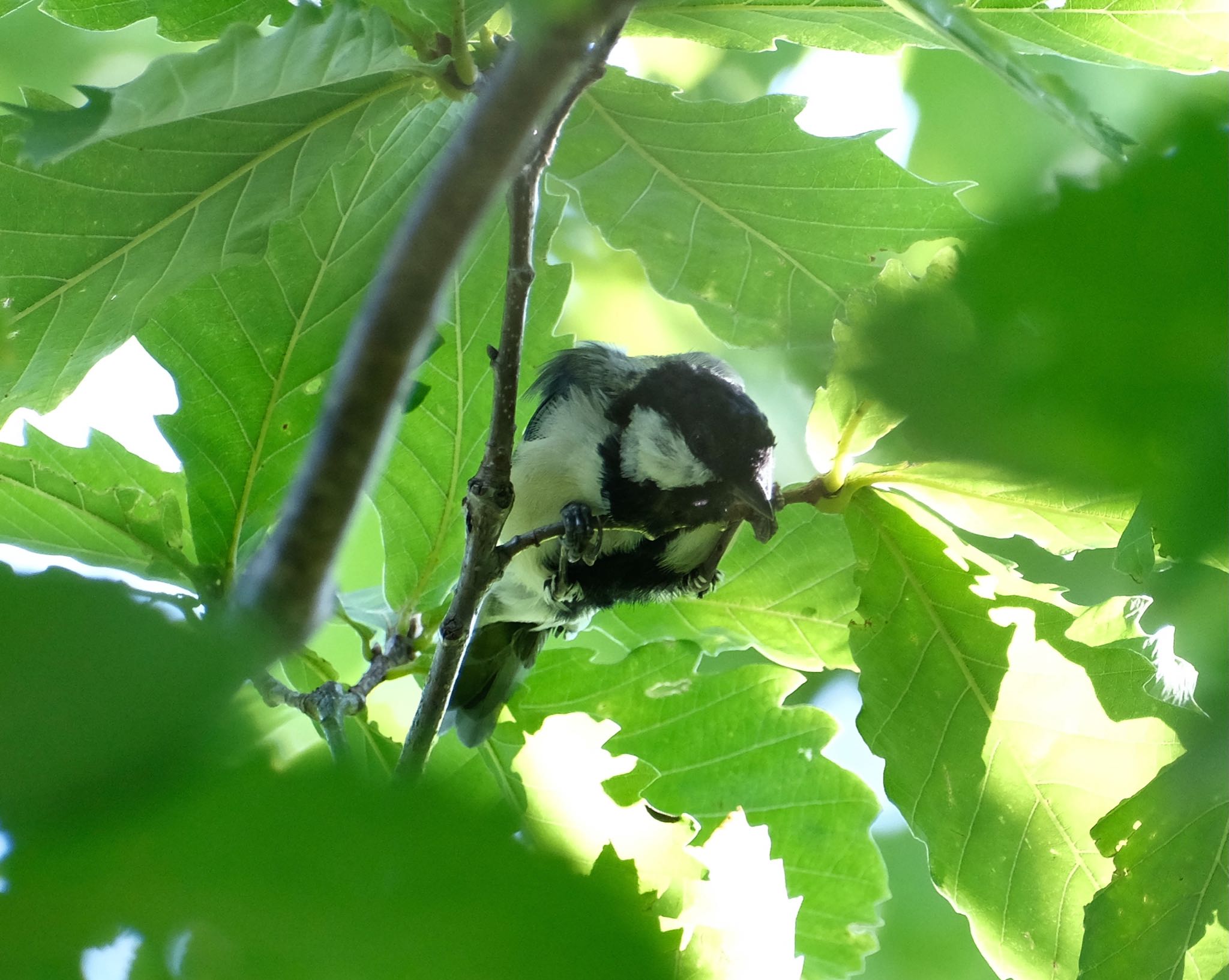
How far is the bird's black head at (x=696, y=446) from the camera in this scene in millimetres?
2113

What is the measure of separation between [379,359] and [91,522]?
121 cm

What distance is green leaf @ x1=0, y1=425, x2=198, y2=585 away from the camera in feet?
6.12

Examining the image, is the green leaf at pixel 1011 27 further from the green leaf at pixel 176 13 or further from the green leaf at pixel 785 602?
the green leaf at pixel 785 602

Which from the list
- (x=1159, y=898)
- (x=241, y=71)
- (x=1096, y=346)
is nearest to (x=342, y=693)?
(x=241, y=71)

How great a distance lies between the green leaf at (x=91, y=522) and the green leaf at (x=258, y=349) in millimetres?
46

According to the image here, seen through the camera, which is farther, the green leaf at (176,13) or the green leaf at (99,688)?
the green leaf at (176,13)

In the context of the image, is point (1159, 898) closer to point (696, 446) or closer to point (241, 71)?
point (696, 446)

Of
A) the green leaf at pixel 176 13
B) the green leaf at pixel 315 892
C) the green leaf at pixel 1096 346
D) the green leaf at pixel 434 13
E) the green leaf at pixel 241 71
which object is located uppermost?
the green leaf at pixel 176 13

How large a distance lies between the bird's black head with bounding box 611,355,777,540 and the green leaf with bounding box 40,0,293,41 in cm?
105

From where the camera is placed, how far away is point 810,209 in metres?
1.94

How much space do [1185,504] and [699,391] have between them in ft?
6.77

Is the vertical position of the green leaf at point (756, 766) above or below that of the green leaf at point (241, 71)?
below

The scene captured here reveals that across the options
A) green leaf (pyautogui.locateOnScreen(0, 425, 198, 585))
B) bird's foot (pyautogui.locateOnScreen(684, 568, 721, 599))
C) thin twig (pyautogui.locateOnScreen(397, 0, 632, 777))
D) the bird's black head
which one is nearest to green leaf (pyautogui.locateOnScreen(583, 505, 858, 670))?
bird's foot (pyautogui.locateOnScreen(684, 568, 721, 599))

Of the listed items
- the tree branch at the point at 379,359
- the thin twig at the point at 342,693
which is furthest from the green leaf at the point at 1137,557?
the thin twig at the point at 342,693
